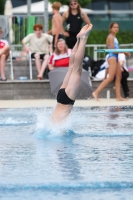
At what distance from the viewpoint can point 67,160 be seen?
6469mm

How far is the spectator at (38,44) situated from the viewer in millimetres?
16834

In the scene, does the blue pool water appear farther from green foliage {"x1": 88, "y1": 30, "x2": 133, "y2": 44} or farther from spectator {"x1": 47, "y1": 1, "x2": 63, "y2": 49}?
green foliage {"x1": 88, "y1": 30, "x2": 133, "y2": 44}

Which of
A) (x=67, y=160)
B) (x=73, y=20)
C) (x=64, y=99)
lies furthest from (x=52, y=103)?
(x=67, y=160)

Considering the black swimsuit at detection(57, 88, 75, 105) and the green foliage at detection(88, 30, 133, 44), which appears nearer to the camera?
the black swimsuit at detection(57, 88, 75, 105)

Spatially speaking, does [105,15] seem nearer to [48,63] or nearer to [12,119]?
[48,63]

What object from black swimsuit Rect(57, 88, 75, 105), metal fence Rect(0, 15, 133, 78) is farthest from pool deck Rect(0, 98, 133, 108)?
black swimsuit Rect(57, 88, 75, 105)

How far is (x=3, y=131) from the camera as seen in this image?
29.2ft

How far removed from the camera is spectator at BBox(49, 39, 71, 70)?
1569 centimetres

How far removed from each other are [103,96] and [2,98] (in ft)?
6.87

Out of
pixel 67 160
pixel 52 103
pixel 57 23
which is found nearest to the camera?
pixel 67 160

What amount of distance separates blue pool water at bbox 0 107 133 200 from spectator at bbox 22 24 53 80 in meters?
6.36

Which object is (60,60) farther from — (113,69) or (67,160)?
(67,160)

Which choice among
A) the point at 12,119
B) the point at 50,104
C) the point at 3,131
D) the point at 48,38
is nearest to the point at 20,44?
the point at 48,38

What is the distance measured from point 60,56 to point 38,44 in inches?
51.9
